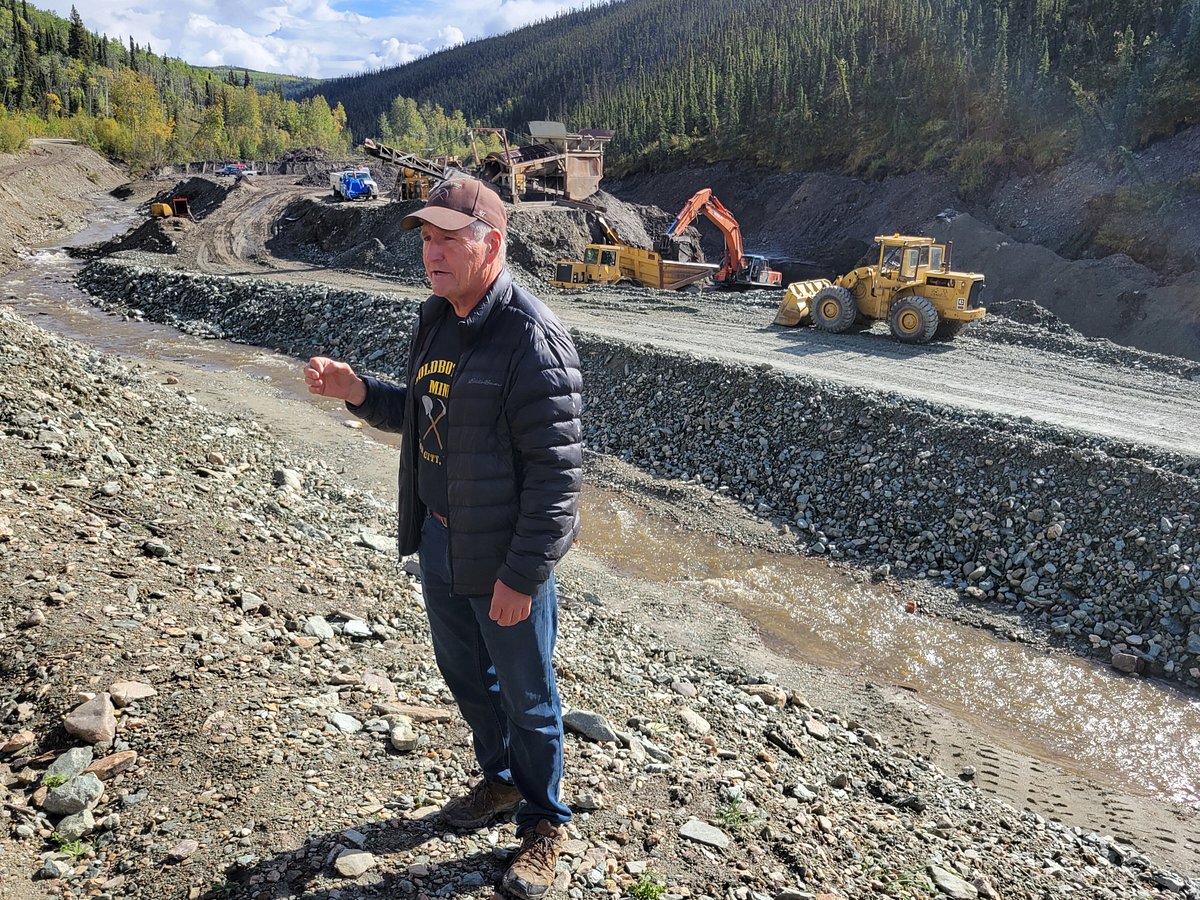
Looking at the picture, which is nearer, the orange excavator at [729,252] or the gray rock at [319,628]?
the gray rock at [319,628]

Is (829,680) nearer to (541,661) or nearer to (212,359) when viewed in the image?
(541,661)

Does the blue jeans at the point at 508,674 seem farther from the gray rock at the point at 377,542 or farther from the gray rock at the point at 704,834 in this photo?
the gray rock at the point at 377,542

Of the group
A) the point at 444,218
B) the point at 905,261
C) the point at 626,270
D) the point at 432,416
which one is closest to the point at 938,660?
the point at 432,416

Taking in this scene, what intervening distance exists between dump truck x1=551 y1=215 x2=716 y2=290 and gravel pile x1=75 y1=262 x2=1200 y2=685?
328 inches

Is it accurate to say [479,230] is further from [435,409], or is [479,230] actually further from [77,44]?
[77,44]

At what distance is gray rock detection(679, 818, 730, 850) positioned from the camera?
3.62 metres

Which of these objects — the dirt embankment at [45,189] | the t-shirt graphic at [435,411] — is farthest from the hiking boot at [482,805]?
the dirt embankment at [45,189]

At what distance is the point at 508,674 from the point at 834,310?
1456cm

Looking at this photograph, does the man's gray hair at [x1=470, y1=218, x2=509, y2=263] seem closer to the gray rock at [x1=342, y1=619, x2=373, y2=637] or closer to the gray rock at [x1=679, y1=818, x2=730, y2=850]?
the gray rock at [x1=679, y1=818, x2=730, y2=850]

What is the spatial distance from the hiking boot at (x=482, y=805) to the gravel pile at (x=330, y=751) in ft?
0.20

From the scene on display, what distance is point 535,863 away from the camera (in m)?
3.03

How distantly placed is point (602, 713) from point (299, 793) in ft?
6.14

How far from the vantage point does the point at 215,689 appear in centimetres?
383

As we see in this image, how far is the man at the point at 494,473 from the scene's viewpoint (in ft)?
8.87
